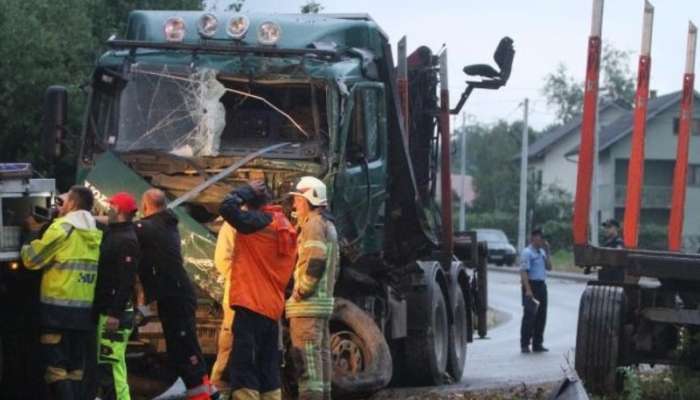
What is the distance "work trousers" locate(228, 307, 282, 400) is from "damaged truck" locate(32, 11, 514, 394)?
3.88 feet

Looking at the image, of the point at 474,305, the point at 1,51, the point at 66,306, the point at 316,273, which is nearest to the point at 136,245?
the point at 66,306

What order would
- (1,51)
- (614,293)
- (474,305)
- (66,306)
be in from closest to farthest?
1. (66,306)
2. (614,293)
3. (474,305)
4. (1,51)

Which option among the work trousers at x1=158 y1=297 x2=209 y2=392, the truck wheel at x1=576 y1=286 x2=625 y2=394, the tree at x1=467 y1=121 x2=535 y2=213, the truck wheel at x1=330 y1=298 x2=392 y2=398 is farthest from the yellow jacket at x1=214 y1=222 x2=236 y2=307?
the tree at x1=467 y1=121 x2=535 y2=213

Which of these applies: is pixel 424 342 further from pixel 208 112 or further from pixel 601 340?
pixel 208 112

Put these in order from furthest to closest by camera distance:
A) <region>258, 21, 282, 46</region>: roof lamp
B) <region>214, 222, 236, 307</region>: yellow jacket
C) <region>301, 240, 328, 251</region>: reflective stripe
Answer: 1. <region>258, 21, 282, 46</region>: roof lamp
2. <region>301, 240, 328, 251</region>: reflective stripe
3. <region>214, 222, 236, 307</region>: yellow jacket

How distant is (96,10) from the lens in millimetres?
27875

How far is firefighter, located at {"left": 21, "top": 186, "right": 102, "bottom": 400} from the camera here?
11.0 metres

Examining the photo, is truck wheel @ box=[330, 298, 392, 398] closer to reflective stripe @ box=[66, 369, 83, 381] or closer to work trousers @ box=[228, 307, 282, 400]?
work trousers @ box=[228, 307, 282, 400]

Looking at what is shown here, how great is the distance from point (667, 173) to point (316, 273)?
63.6m

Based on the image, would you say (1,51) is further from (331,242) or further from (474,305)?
(331,242)

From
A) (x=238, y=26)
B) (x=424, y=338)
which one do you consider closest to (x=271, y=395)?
(x=238, y=26)

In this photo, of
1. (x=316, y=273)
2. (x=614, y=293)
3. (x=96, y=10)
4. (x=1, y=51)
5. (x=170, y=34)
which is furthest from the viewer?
(x=96, y=10)

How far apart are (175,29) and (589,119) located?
12.7 feet

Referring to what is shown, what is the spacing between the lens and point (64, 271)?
1103cm
